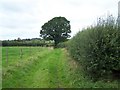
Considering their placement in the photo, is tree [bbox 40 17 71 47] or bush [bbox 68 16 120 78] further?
tree [bbox 40 17 71 47]

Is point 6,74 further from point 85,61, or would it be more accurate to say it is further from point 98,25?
point 98,25

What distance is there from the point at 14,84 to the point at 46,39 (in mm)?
88395

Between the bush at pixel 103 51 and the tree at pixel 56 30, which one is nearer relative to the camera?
the bush at pixel 103 51

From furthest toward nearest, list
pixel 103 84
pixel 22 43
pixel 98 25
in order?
pixel 22 43
pixel 98 25
pixel 103 84

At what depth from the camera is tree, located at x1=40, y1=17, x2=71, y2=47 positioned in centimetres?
10238

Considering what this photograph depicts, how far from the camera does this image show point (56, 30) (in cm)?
10275

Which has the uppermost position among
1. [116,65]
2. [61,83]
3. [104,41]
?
[104,41]

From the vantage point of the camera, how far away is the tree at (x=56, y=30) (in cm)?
10238

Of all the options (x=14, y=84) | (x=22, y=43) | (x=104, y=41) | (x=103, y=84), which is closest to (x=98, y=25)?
(x=104, y=41)

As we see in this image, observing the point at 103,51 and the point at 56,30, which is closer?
the point at 103,51

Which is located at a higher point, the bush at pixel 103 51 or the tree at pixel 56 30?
the tree at pixel 56 30

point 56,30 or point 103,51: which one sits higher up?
point 56,30

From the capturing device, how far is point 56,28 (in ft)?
341

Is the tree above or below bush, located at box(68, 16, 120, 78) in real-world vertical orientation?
above
